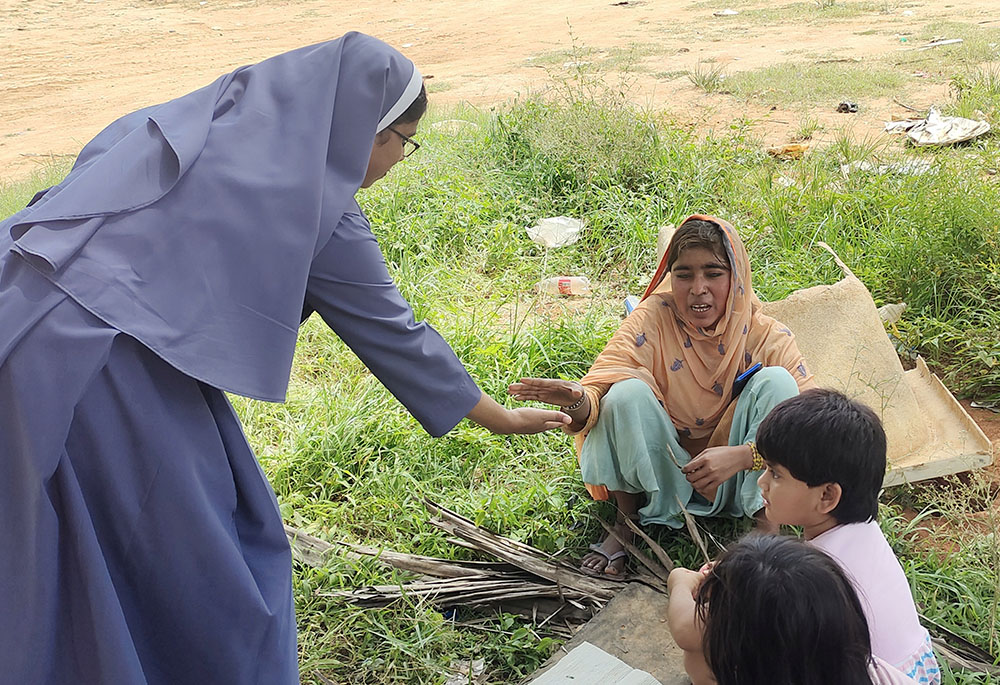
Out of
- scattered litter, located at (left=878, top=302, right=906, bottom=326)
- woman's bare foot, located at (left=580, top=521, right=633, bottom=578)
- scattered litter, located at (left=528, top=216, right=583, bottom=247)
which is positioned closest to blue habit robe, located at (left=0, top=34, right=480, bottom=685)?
woman's bare foot, located at (left=580, top=521, right=633, bottom=578)

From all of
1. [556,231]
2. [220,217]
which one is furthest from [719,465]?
[556,231]

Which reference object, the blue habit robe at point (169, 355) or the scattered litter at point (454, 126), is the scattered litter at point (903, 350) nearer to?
the blue habit robe at point (169, 355)

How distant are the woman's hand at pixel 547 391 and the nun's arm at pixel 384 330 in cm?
42

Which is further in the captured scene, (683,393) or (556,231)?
(556,231)

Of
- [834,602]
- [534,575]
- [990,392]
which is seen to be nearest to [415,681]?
[534,575]

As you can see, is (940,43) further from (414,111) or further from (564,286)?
(414,111)

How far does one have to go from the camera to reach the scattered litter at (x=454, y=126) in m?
7.33

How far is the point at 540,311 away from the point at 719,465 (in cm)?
219

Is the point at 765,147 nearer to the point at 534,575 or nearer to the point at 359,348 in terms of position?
the point at 534,575

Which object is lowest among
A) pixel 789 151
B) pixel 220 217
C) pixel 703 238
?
pixel 789 151

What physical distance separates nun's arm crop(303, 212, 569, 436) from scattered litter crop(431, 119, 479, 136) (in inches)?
208

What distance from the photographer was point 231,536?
190 cm

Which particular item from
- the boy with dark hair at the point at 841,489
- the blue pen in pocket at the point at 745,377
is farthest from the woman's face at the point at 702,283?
the boy with dark hair at the point at 841,489

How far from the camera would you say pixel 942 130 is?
6.49m
